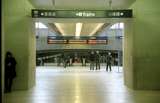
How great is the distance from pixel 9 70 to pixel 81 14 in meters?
3.72

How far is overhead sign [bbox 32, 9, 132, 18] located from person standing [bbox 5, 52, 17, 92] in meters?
2.09

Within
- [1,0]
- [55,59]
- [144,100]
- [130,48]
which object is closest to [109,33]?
[55,59]

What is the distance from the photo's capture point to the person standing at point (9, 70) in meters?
14.7

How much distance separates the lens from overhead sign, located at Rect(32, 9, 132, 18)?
51.1ft

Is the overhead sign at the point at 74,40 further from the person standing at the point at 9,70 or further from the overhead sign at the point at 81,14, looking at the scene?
the person standing at the point at 9,70

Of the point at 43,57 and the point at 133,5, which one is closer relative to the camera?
Answer: the point at 133,5

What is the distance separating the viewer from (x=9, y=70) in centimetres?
1479

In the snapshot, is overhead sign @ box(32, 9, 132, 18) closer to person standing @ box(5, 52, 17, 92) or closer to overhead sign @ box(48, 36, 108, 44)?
person standing @ box(5, 52, 17, 92)

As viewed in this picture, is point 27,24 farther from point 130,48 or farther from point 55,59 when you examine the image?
point 55,59

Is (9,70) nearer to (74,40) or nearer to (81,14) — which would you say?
(81,14)

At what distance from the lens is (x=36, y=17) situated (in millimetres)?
15906

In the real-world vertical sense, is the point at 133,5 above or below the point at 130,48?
above

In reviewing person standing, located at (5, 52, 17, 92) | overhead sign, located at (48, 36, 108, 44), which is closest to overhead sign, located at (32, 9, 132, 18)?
person standing, located at (5, 52, 17, 92)

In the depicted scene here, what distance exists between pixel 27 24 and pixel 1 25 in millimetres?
9505
